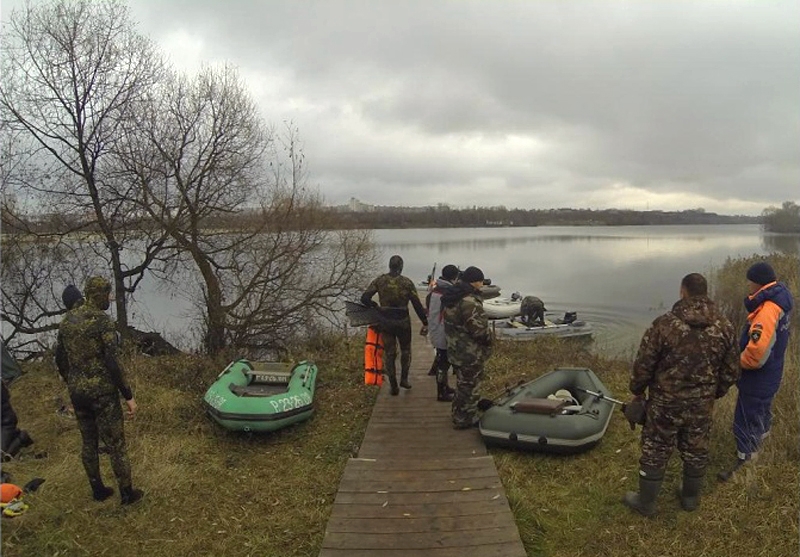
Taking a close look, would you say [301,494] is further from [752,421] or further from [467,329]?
[752,421]

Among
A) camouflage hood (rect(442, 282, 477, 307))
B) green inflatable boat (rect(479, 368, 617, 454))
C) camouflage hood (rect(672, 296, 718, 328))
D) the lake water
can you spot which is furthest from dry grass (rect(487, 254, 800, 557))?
the lake water

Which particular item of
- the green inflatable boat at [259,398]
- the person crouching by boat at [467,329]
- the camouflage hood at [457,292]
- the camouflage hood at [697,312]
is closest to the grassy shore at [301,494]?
the green inflatable boat at [259,398]

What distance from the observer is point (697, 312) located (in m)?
3.36

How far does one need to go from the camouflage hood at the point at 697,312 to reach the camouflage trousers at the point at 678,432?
55 cm

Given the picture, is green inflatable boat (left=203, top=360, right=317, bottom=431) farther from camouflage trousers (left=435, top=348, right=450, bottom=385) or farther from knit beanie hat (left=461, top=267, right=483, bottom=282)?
knit beanie hat (left=461, top=267, right=483, bottom=282)

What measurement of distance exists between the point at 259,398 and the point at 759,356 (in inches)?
178

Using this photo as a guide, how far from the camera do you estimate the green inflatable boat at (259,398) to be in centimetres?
510

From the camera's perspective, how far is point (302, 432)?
5.55m

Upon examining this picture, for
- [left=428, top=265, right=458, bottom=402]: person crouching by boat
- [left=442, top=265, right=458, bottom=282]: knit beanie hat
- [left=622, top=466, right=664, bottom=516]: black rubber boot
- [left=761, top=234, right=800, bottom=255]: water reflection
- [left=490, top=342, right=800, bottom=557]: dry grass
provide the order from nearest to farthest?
[left=490, top=342, right=800, bottom=557]: dry grass → [left=622, top=466, right=664, bottom=516]: black rubber boot → [left=442, top=265, right=458, bottom=282]: knit beanie hat → [left=428, top=265, right=458, bottom=402]: person crouching by boat → [left=761, top=234, right=800, bottom=255]: water reflection

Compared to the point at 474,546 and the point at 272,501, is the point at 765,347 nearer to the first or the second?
the point at 474,546

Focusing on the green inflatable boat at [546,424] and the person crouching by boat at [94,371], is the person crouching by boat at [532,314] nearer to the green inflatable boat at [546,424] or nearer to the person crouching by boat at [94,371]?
the green inflatable boat at [546,424]

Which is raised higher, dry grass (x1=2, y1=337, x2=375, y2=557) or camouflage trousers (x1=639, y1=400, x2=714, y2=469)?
camouflage trousers (x1=639, y1=400, x2=714, y2=469)

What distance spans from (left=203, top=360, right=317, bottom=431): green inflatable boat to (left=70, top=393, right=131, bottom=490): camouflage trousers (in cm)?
126

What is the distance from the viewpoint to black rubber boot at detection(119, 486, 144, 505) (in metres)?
3.96
